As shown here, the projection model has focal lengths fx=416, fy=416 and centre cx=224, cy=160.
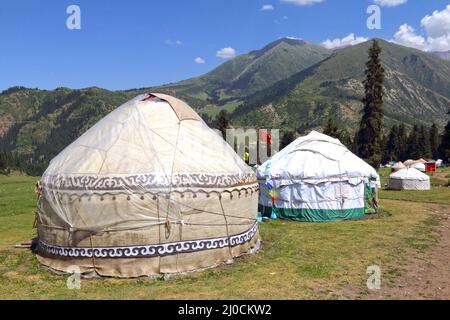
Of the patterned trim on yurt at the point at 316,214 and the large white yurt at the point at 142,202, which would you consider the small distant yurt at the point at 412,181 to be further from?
the large white yurt at the point at 142,202

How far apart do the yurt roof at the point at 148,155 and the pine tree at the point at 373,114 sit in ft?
127

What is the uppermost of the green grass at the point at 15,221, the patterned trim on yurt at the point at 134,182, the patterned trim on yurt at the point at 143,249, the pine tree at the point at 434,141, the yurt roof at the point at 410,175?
the pine tree at the point at 434,141

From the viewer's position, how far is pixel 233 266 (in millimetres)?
9977

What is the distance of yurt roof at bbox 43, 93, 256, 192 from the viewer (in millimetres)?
9406

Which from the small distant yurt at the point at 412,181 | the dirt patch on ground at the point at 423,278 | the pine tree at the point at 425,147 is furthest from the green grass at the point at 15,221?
the pine tree at the point at 425,147

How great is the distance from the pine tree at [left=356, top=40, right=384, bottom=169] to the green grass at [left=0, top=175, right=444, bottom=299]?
106 ft

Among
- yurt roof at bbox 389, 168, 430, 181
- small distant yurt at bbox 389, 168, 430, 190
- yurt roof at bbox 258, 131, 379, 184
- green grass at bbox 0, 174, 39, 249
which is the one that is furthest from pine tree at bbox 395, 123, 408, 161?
green grass at bbox 0, 174, 39, 249

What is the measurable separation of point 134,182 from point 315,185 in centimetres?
980

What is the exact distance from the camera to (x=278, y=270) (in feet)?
32.0

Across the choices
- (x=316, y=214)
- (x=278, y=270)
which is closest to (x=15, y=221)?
(x=316, y=214)

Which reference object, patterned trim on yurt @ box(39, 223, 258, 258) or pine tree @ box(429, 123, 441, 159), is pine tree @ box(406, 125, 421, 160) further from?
patterned trim on yurt @ box(39, 223, 258, 258)

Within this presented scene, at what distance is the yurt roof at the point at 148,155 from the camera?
370 inches
